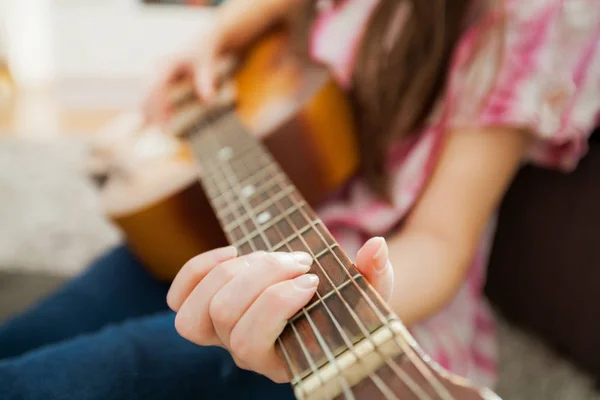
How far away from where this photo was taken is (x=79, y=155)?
164cm

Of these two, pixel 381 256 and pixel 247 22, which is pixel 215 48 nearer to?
pixel 247 22

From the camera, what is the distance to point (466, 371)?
61 cm

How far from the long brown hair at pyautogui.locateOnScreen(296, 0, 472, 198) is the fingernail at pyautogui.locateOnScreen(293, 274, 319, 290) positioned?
0.34m

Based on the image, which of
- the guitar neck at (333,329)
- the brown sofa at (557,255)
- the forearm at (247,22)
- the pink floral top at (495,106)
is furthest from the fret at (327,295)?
the forearm at (247,22)

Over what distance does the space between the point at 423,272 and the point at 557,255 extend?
0.28m

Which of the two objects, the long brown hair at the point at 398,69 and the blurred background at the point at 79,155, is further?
the blurred background at the point at 79,155

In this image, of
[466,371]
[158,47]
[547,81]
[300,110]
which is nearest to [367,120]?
[300,110]

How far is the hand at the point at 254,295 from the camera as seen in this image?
11.4 inches

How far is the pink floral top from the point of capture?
50cm

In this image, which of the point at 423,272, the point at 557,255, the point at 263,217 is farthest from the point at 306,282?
the point at 557,255

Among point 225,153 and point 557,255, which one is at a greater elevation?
point 225,153

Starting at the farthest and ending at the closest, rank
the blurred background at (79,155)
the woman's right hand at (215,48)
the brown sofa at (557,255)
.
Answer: the woman's right hand at (215,48)
the blurred background at (79,155)
the brown sofa at (557,255)

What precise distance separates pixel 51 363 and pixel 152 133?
1.58ft

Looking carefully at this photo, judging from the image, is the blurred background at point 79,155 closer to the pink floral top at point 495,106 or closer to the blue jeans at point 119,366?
the pink floral top at point 495,106
